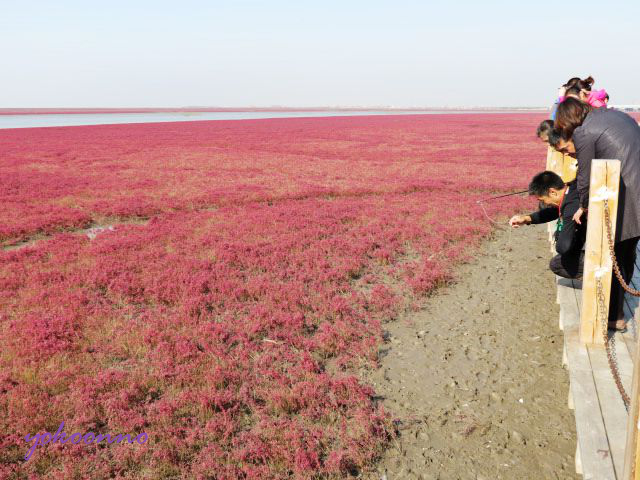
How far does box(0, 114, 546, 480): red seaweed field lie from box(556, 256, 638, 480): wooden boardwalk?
1.83m

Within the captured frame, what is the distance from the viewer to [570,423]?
4902 millimetres

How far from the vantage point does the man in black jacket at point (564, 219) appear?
5734mm

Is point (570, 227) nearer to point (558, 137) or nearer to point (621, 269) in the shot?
point (621, 269)

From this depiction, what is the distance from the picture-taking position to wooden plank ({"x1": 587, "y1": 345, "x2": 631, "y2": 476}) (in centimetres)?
355

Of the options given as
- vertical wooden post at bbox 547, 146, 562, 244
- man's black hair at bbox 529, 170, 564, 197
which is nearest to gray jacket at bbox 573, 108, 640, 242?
man's black hair at bbox 529, 170, 564, 197

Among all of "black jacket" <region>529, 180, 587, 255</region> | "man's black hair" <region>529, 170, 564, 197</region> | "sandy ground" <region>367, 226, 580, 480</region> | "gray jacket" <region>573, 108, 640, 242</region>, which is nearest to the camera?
"sandy ground" <region>367, 226, 580, 480</region>

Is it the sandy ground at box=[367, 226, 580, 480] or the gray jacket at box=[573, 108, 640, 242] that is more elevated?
the gray jacket at box=[573, 108, 640, 242]

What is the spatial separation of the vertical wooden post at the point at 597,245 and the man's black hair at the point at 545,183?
138 centimetres

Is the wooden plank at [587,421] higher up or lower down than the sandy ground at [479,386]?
higher up

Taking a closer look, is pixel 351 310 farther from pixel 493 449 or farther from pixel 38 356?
pixel 38 356

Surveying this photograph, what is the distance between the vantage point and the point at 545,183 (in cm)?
593

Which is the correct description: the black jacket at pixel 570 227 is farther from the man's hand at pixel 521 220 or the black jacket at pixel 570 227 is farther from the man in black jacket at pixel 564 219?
the man's hand at pixel 521 220
